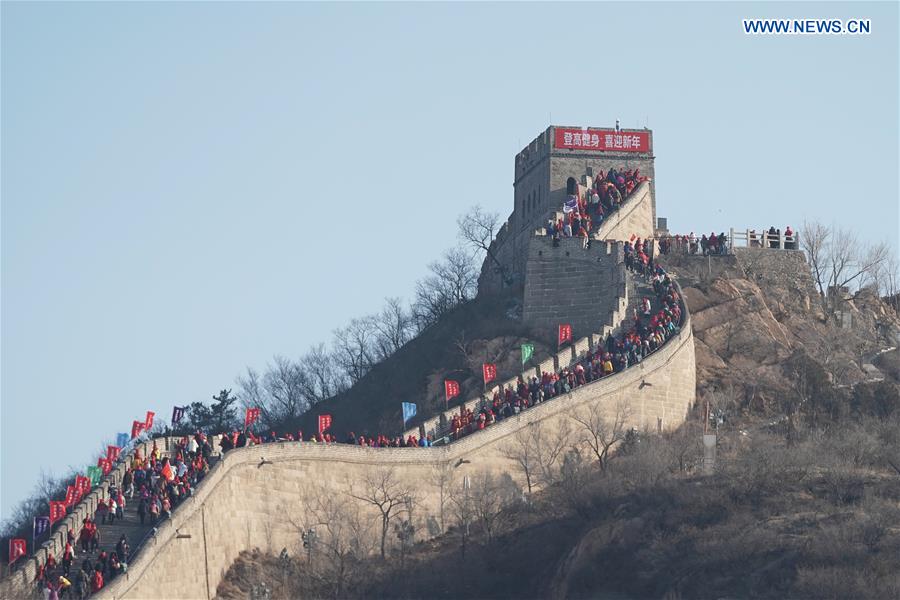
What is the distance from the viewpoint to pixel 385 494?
268ft

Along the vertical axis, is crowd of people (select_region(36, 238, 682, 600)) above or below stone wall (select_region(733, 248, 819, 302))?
below

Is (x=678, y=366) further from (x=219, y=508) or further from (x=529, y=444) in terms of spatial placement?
(x=219, y=508)

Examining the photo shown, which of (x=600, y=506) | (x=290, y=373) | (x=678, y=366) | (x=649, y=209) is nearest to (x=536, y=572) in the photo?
(x=600, y=506)

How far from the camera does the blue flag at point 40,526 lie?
7425 cm

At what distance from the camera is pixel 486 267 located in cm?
11406

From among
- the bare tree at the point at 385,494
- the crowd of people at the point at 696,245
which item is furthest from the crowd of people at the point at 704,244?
the bare tree at the point at 385,494

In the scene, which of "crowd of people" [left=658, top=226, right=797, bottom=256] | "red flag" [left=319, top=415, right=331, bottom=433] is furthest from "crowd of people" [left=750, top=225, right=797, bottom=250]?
"red flag" [left=319, top=415, right=331, bottom=433]

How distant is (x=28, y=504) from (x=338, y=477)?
28.1m

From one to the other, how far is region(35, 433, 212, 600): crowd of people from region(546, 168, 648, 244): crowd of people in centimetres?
2741

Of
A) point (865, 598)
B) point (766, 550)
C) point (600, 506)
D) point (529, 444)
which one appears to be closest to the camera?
point (865, 598)

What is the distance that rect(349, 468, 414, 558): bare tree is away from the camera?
81.9m

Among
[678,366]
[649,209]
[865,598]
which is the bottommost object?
[865,598]

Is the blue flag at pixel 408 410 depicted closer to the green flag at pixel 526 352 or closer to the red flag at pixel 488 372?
the red flag at pixel 488 372

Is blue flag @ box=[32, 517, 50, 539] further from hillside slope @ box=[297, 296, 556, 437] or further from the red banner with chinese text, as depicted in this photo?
hillside slope @ box=[297, 296, 556, 437]
